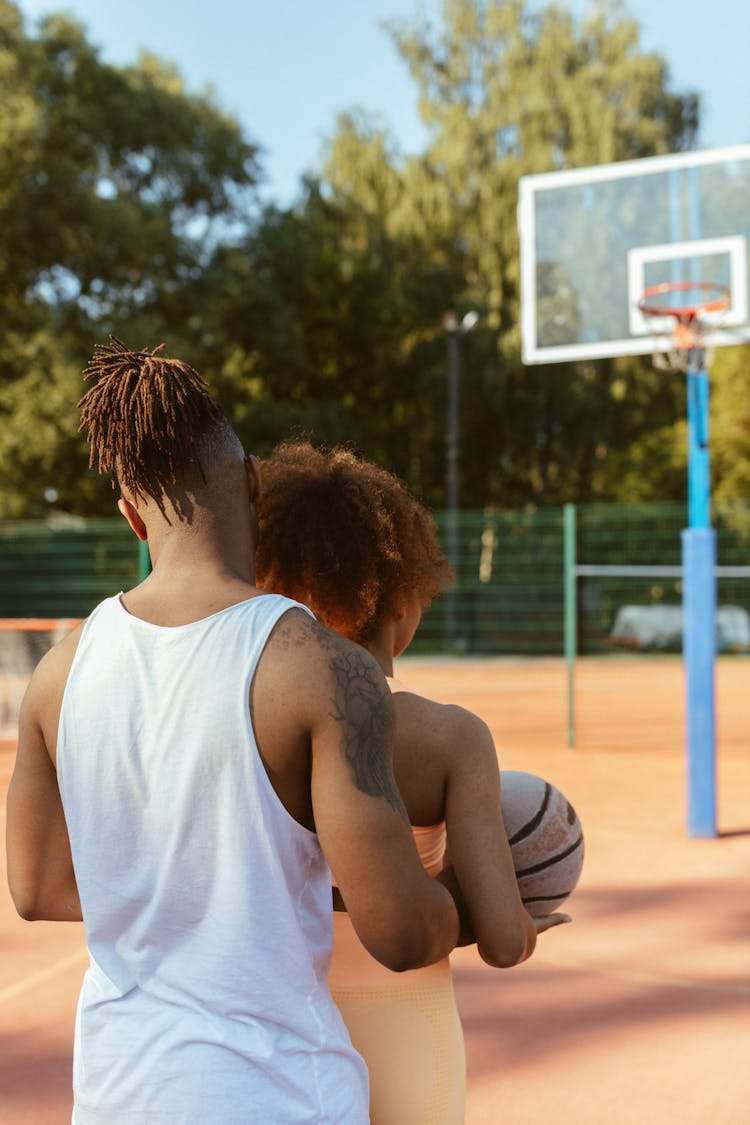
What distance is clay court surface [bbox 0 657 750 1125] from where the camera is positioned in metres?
3.41

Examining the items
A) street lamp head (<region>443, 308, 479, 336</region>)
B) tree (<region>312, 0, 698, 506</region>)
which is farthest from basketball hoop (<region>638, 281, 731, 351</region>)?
tree (<region>312, 0, 698, 506</region>)

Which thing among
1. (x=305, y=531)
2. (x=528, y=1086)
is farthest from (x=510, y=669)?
(x=305, y=531)

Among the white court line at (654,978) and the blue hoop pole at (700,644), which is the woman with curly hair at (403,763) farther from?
the blue hoop pole at (700,644)

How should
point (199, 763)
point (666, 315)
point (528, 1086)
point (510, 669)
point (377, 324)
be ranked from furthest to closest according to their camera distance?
point (377, 324) < point (510, 669) < point (666, 315) < point (528, 1086) < point (199, 763)

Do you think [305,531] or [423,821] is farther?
[305,531]

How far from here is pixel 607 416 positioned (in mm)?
29328

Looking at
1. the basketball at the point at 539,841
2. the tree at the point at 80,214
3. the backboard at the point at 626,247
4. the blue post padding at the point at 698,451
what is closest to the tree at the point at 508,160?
the tree at the point at 80,214

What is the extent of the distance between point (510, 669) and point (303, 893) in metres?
20.4

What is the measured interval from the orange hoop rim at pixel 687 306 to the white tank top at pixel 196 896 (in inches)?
290

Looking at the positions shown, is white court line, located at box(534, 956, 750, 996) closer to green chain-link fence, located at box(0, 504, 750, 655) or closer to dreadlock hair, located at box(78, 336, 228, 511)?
dreadlock hair, located at box(78, 336, 228, 511)

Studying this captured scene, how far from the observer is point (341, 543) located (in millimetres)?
1699

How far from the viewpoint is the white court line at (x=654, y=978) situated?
4.39m

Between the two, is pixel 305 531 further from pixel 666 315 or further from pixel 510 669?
pixel 510 669

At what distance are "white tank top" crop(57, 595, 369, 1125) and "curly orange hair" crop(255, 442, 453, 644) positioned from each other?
380 mm
